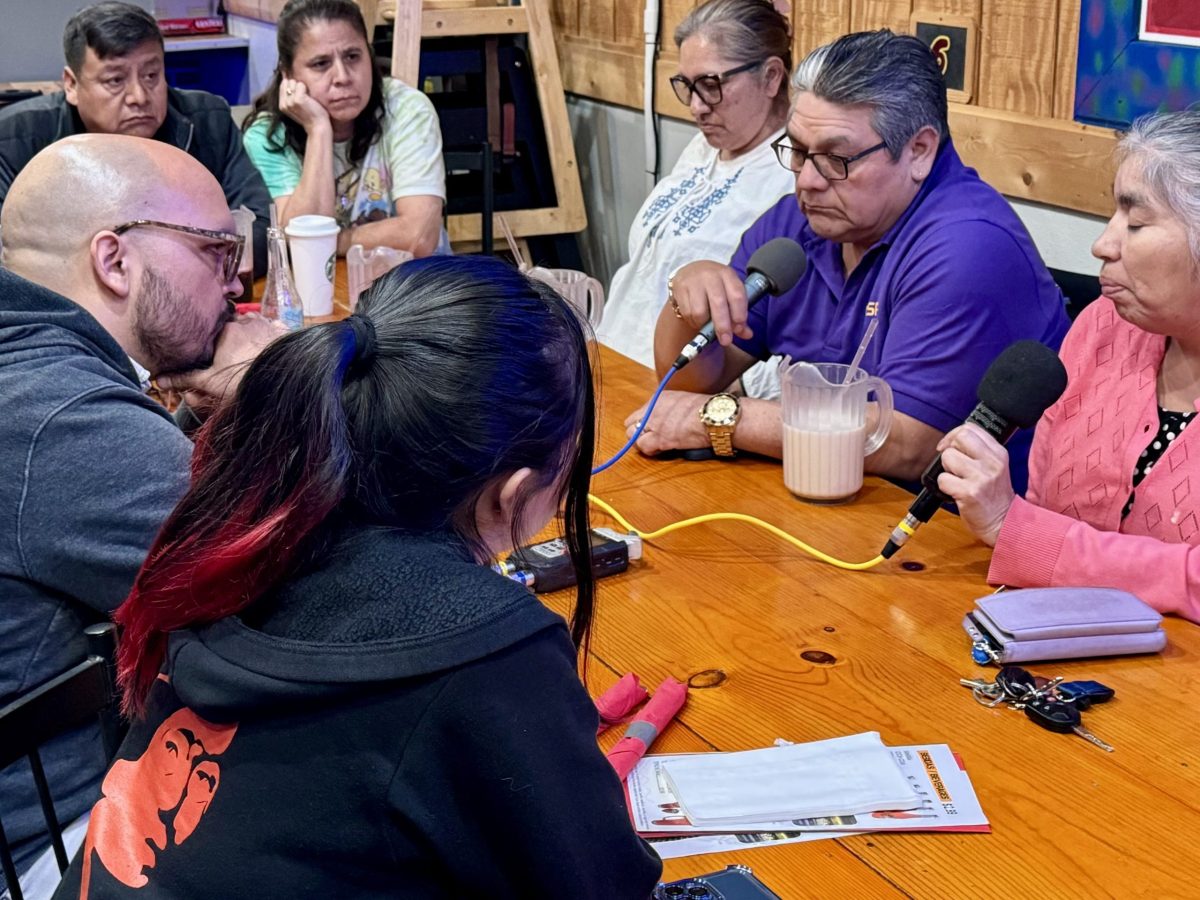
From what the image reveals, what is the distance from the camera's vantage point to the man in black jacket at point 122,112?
10.9 feet

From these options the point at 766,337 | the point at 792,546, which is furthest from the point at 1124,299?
the point at 766,337

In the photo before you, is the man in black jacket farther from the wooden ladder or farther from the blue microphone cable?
the blue microphone cable

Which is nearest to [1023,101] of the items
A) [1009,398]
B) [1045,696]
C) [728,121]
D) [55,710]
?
[728,121]

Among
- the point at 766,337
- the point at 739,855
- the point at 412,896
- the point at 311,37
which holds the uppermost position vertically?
the point at 311,37

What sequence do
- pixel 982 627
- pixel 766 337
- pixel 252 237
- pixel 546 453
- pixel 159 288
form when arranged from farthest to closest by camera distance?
pixel 252 237 < pixel 766 337 < pixel 159 288 < pixel 982 627 < pixel 546 453

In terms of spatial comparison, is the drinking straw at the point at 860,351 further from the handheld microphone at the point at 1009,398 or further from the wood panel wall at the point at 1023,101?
the wood panel wall at the point at 1023,101

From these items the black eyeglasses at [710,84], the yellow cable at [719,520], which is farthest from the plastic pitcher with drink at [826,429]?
the black eyeglasses at [710,84]

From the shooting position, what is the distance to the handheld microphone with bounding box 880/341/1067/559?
166 centimetres

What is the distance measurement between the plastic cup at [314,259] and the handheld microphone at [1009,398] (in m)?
1.50

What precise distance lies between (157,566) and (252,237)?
226 centimetres

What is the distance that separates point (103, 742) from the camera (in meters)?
1.32

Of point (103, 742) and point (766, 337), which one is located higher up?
point (766, 337)

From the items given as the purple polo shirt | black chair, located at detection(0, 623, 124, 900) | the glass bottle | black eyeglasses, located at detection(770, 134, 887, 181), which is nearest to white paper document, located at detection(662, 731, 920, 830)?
black chair, located at detection(0, 623, 124, 900)

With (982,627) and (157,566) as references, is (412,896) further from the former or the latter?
(982,627)
